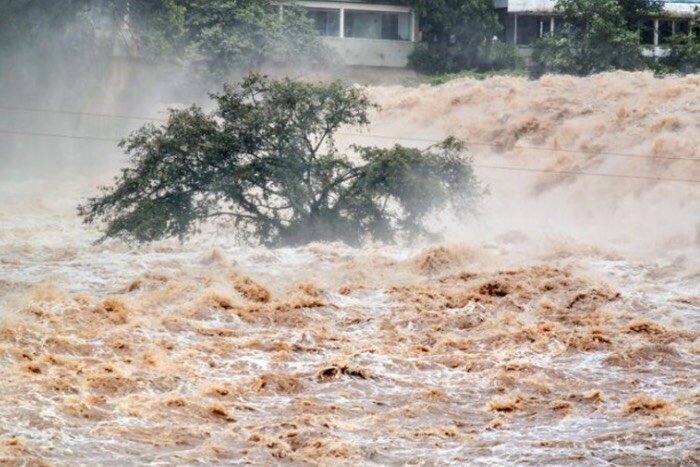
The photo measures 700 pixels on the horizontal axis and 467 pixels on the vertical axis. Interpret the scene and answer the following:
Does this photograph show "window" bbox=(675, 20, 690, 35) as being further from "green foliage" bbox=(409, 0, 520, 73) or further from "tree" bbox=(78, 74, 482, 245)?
"tree" bbox=(78, 74, 482, 245)

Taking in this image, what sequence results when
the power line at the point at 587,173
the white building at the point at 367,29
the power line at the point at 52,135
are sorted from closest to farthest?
1. the power line at the point at 587,173
2. the power line at the point at 52,135
3. the white building at the point at 367,29

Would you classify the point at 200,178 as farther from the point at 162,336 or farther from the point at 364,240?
the point at 162,336

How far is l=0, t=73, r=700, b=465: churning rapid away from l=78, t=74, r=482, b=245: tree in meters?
0.88

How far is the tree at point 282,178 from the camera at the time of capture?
32.0 meters

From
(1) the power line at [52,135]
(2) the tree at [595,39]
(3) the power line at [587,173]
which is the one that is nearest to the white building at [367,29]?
(2) the tree at [595,39]

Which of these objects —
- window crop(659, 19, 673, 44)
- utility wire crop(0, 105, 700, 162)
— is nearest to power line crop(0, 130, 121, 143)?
utility wire crop(0, 105, 700, 162)

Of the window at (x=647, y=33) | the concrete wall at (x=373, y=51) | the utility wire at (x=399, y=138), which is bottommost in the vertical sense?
the utility wire at (x=399, y=138)

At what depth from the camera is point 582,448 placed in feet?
58.4

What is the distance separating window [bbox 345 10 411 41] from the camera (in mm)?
58406

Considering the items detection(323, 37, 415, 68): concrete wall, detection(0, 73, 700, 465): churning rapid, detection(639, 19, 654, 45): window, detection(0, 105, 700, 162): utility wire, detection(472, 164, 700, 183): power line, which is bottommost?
detection(0, 73, 700, 465): churning rapid

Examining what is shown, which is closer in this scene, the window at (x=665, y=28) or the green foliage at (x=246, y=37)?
the green foliage at (x=246, y=37)

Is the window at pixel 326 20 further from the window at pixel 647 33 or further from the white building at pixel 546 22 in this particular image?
the window at pixel 647 33

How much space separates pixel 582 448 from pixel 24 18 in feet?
104

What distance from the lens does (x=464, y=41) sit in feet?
186
